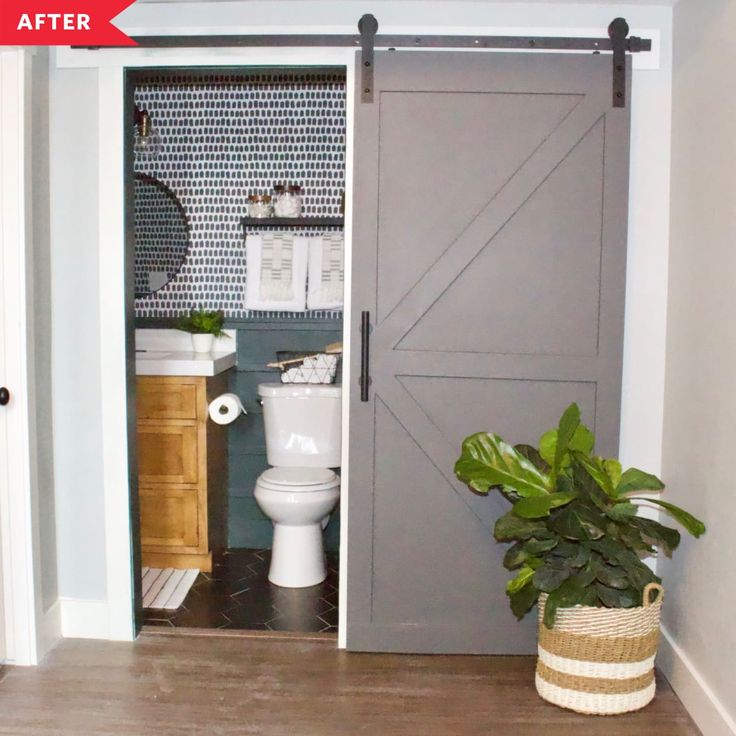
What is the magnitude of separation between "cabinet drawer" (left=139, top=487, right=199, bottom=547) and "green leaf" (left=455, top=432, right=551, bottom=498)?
1.60 m

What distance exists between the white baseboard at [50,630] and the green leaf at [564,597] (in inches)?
70.8

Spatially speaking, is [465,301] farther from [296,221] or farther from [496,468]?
[296,221]

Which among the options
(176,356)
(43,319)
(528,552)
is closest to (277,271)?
(176,356)

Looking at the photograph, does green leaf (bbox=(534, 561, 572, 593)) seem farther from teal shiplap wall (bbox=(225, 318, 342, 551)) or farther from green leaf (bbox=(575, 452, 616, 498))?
teal shiplap wall (bbox=(225, 318, 342, 551))

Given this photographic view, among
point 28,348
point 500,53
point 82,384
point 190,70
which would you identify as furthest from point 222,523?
point 500,53

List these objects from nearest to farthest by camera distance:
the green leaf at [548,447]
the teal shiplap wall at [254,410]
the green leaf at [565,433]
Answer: the green leaf at [565,433]
the green leaf at [548,447]
the teal shiplap wall at [254,410]

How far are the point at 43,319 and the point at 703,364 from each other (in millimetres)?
2275

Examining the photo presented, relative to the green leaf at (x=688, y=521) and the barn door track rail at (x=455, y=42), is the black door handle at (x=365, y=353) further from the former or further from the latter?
the green leaf at (x=688, y=521)

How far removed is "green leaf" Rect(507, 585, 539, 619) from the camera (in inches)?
112

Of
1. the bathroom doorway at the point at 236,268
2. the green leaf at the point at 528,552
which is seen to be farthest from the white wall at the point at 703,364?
the bathroom doorway at the point at 236,268

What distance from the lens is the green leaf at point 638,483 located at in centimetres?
276

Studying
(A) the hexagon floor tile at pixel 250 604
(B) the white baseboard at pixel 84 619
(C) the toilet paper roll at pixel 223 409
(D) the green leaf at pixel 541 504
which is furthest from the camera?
(C) the toilet paper roll at pixel 223 409

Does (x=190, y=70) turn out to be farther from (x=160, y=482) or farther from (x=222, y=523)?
(x=222, y=523)

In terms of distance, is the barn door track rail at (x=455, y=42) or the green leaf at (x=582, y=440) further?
the barn door track rail at (x=455, y=42)
